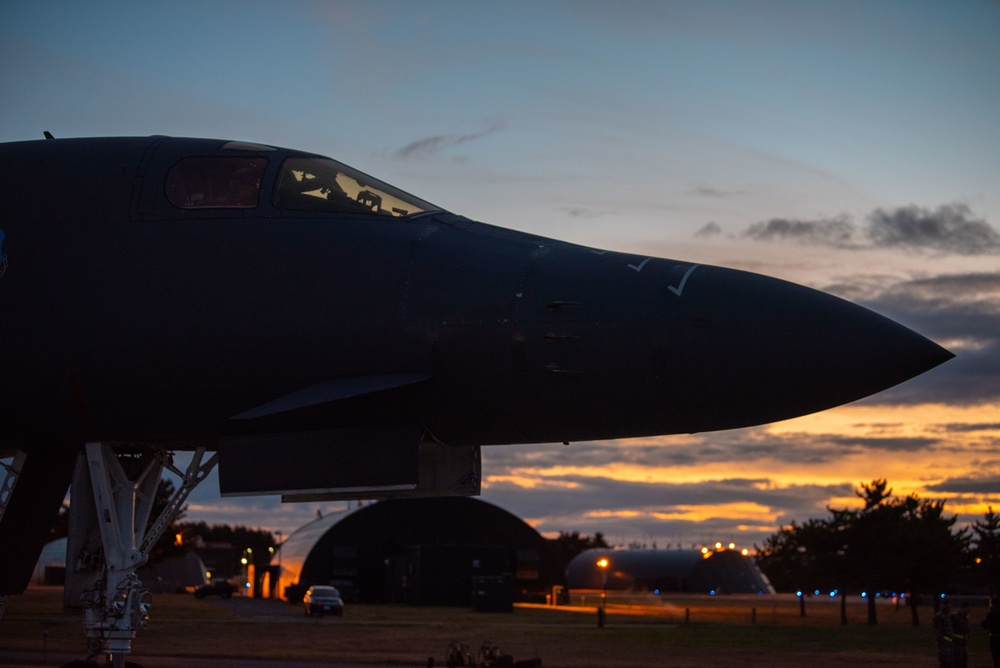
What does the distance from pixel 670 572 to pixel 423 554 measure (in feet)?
104

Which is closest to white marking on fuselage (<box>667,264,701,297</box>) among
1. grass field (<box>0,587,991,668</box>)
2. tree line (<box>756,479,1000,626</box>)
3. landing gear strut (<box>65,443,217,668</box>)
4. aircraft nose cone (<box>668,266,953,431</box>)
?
aircraft nose cone (<box>668,266,953,431</box>)

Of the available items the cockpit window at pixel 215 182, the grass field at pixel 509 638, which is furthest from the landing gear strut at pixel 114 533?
the grass field at pixel 509 638

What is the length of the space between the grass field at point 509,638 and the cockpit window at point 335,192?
17937 mm

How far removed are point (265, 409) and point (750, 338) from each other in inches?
125

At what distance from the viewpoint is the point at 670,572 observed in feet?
273

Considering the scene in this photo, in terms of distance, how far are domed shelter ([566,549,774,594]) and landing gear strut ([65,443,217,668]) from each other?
71.2 metres

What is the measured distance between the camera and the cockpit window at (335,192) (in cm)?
796

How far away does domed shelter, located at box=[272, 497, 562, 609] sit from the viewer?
186ft

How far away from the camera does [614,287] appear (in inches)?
273

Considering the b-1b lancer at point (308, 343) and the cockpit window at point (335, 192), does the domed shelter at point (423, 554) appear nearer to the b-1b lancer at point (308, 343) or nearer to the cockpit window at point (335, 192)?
the b-1b lancer at point (308, 343)

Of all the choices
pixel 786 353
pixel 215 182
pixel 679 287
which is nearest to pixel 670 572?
pixel 215 182

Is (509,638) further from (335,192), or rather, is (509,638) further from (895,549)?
(335,192)

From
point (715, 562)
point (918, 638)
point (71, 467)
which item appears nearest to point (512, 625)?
point (918, 638)

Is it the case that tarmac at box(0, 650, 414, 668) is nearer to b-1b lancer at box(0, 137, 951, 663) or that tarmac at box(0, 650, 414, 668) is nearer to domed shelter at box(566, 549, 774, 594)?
b-1b lancer at box(0, 137, 951, 663)
